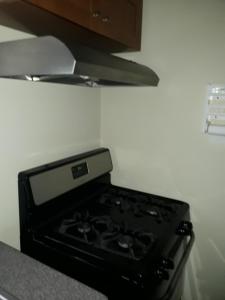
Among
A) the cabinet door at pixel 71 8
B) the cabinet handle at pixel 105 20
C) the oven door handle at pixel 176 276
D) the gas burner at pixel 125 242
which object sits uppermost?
the cabinet handle at pixel 105 20

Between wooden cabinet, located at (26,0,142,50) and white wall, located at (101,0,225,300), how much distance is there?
125mm

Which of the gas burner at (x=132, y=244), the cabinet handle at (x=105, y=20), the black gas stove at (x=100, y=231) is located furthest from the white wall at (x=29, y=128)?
the gas burner at (x=132, y=244)

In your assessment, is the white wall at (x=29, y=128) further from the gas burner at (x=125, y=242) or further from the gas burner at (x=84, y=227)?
the gas burner at (x=125, y=242)

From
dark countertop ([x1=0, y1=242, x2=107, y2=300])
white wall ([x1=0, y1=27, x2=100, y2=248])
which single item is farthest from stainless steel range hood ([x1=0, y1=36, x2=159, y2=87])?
dark countertop ([x1=0, y1=242, x2=107, y2=300])

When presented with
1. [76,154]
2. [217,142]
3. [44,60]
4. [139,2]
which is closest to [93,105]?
[76,154]

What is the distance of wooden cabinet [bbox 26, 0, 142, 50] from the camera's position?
804mm

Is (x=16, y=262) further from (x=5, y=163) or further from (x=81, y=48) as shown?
(x=81, y=48)

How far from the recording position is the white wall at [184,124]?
47.8 inches

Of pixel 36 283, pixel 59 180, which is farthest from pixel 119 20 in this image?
pixel 36 283

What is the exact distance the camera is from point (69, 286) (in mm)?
685

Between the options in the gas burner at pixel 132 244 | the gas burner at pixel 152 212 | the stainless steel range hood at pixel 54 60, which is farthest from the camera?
the gas burner at pixel 152 212

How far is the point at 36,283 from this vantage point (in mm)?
692

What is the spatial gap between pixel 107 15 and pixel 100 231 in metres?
0.89

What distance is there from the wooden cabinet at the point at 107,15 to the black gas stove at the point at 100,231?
0.61m
